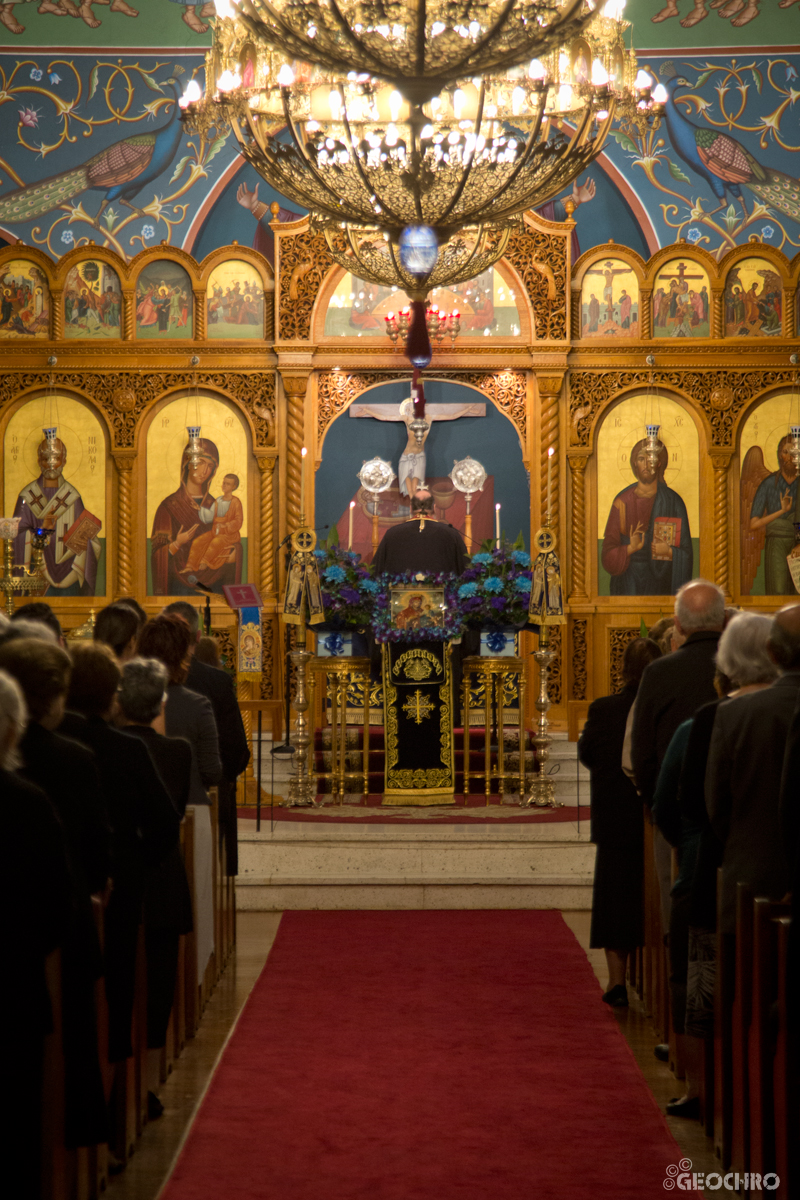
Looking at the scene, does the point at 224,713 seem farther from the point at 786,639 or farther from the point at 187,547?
the point at 187,547

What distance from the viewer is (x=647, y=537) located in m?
13.2

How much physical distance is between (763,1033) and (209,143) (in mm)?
12276

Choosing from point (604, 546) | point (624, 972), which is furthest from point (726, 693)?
point (604, 546)

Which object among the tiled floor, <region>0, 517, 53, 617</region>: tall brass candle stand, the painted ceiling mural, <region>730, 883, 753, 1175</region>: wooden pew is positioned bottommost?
the tiled floor

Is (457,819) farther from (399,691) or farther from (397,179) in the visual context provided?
(397,179)

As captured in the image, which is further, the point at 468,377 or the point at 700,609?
the point at 468,377

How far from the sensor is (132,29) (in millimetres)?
14016

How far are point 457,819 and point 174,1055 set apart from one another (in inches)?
184

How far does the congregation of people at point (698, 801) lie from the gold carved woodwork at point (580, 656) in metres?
7.13

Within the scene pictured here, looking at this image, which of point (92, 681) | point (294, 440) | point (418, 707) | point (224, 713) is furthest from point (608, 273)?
point (92, 681)

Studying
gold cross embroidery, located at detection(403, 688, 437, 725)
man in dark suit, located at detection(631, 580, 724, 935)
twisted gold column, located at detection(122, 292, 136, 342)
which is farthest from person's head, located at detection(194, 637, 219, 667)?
twisted gold column, located at detection(122, 292, 136, 342)

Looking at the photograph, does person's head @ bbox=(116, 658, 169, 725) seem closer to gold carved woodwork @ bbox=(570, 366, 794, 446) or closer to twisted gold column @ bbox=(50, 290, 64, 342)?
gold carved woodwork @ bbox=(570, 366, 794, 446)

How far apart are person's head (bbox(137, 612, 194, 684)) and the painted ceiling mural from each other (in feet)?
31.5

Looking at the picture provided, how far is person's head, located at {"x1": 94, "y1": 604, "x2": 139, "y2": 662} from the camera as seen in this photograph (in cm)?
482
